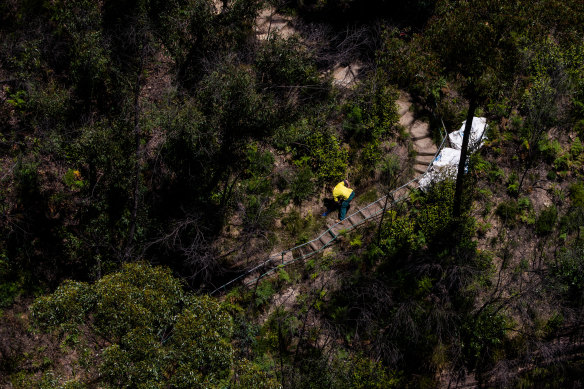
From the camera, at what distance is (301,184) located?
74.6ft

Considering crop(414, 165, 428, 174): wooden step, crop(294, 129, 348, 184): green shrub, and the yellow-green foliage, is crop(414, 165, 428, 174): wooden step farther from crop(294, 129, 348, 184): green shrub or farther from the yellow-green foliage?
the yellow-green foliage

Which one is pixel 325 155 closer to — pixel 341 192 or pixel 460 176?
pixel 341 192

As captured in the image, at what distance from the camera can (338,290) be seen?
68.9 feet

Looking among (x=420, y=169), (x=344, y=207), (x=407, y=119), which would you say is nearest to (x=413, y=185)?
(x=420, y=169)

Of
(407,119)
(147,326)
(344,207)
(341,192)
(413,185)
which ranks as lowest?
(413,185)

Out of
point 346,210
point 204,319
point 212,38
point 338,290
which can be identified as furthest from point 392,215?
point 212,38

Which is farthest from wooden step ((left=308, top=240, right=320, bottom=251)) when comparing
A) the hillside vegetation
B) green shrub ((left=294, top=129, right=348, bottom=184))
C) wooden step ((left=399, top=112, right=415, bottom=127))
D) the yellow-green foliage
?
wooden step ((left=399, top=112, right=415, bottom=127))

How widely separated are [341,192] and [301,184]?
202 cm

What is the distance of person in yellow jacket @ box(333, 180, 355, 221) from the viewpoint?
21.7 meters

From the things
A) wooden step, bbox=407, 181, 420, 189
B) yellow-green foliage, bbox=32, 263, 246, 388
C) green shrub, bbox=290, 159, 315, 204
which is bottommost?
wooden step, bbox=407, 181, 420, 189

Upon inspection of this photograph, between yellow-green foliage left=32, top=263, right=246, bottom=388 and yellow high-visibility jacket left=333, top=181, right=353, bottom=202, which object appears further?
yellow high-visibility jacket left=333, top=181, right=353, bottom=202

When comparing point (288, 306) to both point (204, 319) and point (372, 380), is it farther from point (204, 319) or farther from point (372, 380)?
point (204, 319)

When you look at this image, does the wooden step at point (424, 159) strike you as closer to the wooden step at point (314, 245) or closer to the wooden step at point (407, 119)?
the wooden step at point (407, 119)

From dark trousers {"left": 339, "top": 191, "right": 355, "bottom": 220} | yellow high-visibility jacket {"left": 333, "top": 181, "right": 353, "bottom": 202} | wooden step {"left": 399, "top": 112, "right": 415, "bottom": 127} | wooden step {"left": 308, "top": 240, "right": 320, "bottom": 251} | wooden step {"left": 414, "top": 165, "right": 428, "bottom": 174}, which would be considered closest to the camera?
yellow high-visibility jacket {"left": 333, "top": 181, "right": 353, "bottom": 202}
